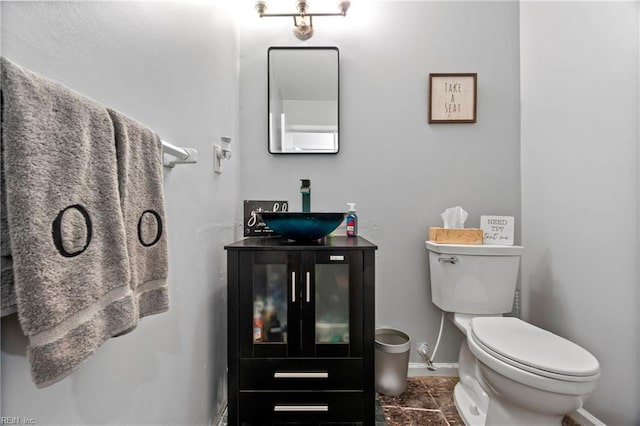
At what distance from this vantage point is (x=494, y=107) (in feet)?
5.01

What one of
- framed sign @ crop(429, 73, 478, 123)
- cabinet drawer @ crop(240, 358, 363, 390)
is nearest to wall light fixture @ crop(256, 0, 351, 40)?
framed sign @ crop(429, 73, 478, 123)

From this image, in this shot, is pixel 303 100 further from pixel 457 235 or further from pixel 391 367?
pixel 391 367

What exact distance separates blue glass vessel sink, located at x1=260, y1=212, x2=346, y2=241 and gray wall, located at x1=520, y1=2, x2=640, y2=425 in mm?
1091

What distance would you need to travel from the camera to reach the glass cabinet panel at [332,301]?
40.3 inches

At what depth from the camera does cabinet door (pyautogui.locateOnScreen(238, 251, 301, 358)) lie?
1006mm

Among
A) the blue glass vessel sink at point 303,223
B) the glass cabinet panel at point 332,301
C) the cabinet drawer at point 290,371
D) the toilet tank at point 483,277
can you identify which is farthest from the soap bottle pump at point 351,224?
the cabinet drawer at point 290,371

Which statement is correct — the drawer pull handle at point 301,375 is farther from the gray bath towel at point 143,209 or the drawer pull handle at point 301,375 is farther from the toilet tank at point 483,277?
the toilet tank at point 483,277

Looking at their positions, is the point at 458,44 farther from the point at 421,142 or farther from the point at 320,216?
the point at 320,216

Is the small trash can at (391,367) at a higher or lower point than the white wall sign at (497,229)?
lower

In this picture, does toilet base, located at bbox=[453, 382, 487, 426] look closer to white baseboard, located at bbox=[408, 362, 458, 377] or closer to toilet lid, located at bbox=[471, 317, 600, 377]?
white baseboard, located at bbox=[408, 362, 458, 377]

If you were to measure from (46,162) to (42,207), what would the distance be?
6cm

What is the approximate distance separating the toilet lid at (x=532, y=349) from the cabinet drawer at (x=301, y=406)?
1.75ft

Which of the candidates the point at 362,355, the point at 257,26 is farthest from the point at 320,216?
the point at 257,26

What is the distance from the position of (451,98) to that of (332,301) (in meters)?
1.31
